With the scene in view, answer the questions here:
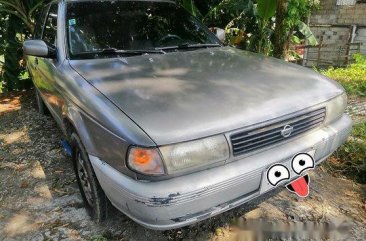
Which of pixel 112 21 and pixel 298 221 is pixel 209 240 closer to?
pixel 298 221

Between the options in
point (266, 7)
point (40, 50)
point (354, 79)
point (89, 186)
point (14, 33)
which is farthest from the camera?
point (14, 33)

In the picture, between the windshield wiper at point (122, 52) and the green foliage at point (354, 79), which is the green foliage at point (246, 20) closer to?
the green foliage at point (354, 79)

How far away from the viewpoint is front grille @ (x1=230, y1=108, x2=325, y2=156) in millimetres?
2002

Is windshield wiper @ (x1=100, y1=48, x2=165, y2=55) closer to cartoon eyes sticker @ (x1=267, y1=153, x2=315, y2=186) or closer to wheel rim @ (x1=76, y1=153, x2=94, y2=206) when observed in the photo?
wheel rim @ (x1=76, y1=153, x2=94, y2=206)

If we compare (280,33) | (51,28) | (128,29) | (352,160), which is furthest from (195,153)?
(280,33)

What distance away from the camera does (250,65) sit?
Result: 9.31ft

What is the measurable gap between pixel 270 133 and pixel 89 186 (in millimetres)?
1370

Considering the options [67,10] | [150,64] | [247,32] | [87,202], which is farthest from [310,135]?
[247,32]

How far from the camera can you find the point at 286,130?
2182 mm

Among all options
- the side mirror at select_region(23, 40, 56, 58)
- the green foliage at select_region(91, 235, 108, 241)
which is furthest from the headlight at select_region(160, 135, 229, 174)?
the side mirror at select_region(23, 40, 56, 58)

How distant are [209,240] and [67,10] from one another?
2397 millimetres

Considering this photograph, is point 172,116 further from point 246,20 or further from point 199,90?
point 246,20

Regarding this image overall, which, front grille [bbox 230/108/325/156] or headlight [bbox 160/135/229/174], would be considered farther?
front grille [bbox 230/108/325/156]

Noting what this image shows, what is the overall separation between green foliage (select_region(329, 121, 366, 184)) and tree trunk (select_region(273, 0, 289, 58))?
271 centimetres
